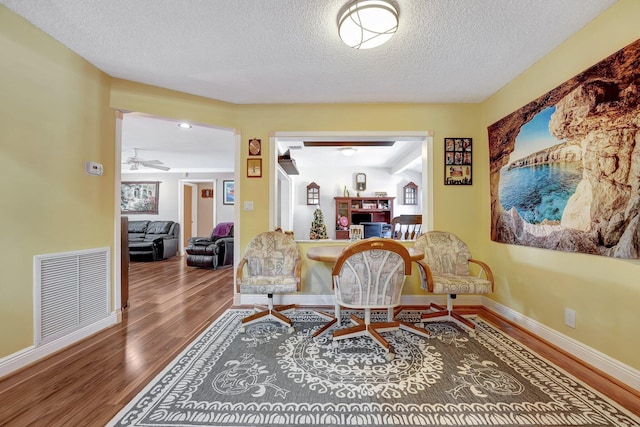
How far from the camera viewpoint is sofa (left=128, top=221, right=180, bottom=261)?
5.97 m

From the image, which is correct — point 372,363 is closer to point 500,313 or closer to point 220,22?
point 500,313

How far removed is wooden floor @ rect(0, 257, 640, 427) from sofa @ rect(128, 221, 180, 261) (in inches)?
130

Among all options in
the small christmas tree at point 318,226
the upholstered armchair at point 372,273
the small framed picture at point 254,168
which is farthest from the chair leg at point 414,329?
the small christmas tree at point 318,226

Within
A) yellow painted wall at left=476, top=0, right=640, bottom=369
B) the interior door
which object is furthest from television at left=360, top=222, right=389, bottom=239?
the interior door

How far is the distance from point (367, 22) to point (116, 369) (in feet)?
9.31

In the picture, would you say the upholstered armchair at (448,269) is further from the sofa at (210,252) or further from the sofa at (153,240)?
the sofa at (153,240)

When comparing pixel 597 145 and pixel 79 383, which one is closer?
pixel 79 383

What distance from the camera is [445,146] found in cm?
310

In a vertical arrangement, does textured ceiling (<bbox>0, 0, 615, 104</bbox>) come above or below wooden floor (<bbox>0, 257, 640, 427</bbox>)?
above

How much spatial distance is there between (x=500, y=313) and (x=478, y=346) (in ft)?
3.17

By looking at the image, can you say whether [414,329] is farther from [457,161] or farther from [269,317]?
[457,161]

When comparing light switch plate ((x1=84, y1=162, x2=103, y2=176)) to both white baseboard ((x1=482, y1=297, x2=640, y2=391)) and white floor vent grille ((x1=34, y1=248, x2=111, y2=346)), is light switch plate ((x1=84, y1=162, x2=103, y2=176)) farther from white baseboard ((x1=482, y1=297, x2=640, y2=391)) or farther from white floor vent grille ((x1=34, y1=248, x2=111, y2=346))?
white baseboard ((x1=482, y1=297, x2=640, y2=391))

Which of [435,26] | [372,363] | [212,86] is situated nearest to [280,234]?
[372,363]

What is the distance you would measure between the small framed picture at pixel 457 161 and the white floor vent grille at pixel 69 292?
147 inches
